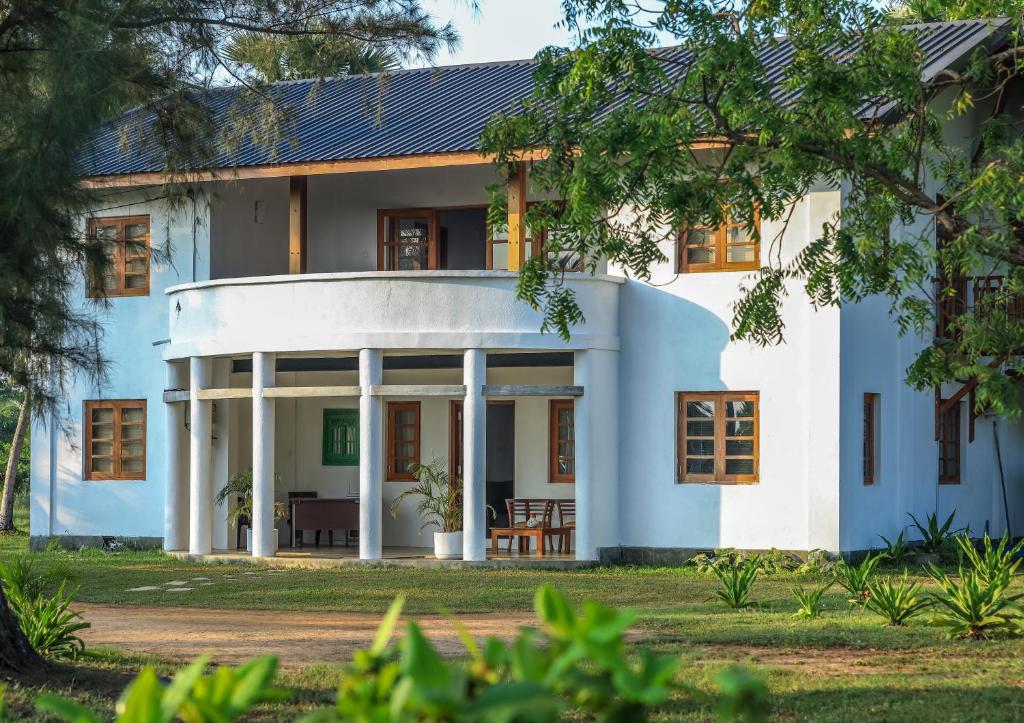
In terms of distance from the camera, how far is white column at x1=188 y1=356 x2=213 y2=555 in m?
20.5

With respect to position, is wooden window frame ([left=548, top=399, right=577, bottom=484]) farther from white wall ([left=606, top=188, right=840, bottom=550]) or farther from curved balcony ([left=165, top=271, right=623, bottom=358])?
curved balcony ([left=165, top=271, right=623, bottom=358])

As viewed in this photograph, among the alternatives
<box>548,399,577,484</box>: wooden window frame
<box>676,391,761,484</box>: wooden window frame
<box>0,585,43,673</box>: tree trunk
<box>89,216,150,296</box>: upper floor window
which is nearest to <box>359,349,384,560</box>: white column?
<box>548,399,577,484</box>: wooden window frame

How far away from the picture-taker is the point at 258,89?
37.2 ft

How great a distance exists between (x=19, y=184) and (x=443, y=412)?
1344 cm

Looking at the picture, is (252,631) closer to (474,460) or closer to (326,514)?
(474,460)

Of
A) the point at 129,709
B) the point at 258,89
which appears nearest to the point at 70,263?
the point at 258,89

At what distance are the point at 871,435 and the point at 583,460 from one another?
12.6 feet

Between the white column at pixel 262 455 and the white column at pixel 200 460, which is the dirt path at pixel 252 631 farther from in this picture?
the white column at pixel 200 460

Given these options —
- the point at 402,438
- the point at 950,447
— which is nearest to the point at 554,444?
the point at 402,438

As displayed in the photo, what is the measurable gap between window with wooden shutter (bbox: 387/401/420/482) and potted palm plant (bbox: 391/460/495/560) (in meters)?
0.67

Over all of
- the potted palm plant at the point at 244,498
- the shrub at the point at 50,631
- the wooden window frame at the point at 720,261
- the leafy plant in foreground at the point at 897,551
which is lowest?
the leafy plant in foreground at the point at 897,551

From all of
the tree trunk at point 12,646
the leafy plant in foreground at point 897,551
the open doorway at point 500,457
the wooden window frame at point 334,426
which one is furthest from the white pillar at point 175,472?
the tree trunk at point 12,646

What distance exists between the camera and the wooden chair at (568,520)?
20.2 m

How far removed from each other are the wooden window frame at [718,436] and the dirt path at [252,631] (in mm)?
5967
